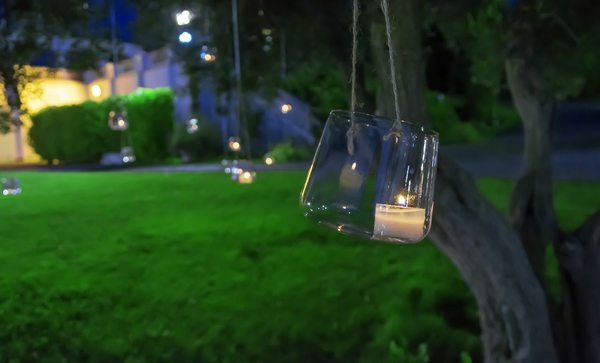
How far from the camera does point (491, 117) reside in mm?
24562

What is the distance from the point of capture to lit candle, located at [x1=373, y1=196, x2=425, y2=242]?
2789 millimetres

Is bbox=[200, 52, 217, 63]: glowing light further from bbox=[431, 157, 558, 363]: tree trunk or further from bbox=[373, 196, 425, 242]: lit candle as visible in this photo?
bbox=[373, 196, 425, 242]: lit candle

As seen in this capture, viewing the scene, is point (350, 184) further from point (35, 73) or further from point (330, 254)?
point (330, 254)

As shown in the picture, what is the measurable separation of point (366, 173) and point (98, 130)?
870 inches

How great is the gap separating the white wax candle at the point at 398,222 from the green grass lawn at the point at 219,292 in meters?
4.56

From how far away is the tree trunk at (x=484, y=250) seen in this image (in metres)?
4.84

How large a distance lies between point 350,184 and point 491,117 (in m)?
22.5

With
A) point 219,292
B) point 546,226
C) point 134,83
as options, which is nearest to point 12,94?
point 219,292

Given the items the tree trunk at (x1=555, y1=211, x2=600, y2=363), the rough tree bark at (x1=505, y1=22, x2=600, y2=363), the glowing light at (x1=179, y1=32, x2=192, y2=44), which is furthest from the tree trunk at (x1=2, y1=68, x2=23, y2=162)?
the tree trunk at (x1=555, y1=211, x2=600, y2=363)

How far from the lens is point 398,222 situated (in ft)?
9.16

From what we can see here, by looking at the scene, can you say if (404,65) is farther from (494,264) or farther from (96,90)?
(96,90)

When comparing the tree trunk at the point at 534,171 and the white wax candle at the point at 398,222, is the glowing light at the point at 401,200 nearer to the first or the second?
the white wax candle at the point at 398,222

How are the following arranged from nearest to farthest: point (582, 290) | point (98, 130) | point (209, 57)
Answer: point (582, 290)
point (209, 57)
point (98, 130)

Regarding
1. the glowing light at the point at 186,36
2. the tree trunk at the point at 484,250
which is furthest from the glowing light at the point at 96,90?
the tree trunk at the point at 484,250
